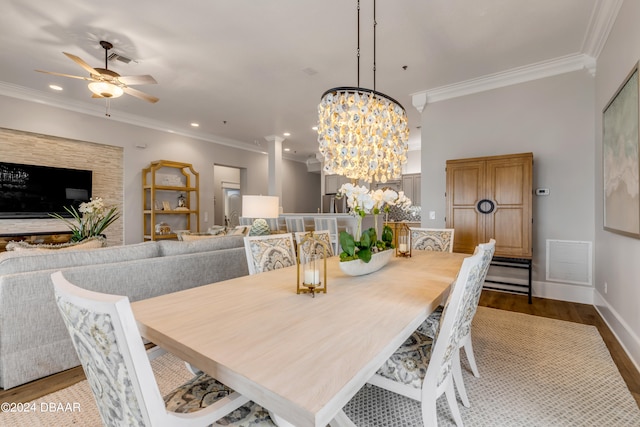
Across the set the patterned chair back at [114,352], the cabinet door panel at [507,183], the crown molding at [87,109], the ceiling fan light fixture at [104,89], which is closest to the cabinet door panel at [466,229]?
the cabinet door panel at [507,183]

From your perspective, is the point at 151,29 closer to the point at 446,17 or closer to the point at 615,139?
the point at 446,17

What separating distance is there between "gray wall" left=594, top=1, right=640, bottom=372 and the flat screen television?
670cm

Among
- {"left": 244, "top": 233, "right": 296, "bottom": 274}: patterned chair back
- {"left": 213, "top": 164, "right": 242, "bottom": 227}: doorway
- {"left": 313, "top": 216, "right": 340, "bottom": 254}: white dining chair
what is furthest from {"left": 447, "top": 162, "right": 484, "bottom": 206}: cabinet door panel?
{"left": 213, "top": 164, "right": 242, "bottom": 227}: doorway

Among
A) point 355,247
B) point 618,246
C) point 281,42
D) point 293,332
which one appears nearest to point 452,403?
point 355,247

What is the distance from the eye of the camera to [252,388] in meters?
0.72

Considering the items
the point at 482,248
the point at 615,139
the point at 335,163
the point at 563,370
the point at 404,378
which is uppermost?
the point at 615,139

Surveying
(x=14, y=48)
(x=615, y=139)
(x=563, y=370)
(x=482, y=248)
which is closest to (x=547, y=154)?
(x=615, y=139)

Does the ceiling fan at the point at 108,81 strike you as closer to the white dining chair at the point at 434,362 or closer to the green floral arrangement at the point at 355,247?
the green floral arrangement at the point at 355,247

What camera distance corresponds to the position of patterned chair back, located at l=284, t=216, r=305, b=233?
5761 mm

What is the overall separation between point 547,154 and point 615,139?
3.68 feet

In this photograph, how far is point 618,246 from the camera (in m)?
2.53

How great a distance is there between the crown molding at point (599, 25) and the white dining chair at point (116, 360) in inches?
151

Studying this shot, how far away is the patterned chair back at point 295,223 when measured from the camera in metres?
5.76

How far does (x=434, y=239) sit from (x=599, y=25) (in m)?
2.47
